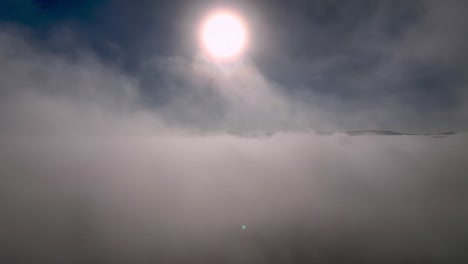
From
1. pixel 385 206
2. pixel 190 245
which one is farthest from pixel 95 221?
pixel 385 206

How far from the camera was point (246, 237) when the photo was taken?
31.8 metres

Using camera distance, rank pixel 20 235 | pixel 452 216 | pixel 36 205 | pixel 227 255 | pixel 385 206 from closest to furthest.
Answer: pixel 20 235
pixel 227 255
pixel 36 205
pixel 452 216
pixel 385 206

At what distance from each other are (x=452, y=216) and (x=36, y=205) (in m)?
77.7

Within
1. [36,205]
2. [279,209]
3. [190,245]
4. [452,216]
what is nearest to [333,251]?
[279,209]

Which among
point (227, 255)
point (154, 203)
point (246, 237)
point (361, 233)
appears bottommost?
point (227, 255)

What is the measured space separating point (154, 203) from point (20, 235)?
17.9 m

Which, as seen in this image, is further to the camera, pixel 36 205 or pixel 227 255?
pixel 36 205

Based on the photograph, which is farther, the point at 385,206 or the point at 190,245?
the point at 385,206

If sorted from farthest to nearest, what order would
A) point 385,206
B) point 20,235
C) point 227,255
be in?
point 385,206
point 227,255
point 20,235

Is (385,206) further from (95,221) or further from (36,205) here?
(36,205)

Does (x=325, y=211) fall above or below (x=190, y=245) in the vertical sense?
above

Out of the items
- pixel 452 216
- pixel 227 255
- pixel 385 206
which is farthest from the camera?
pixel 385 206

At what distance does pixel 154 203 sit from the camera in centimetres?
3634

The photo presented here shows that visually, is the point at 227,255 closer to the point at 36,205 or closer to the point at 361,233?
the point at 361,233
